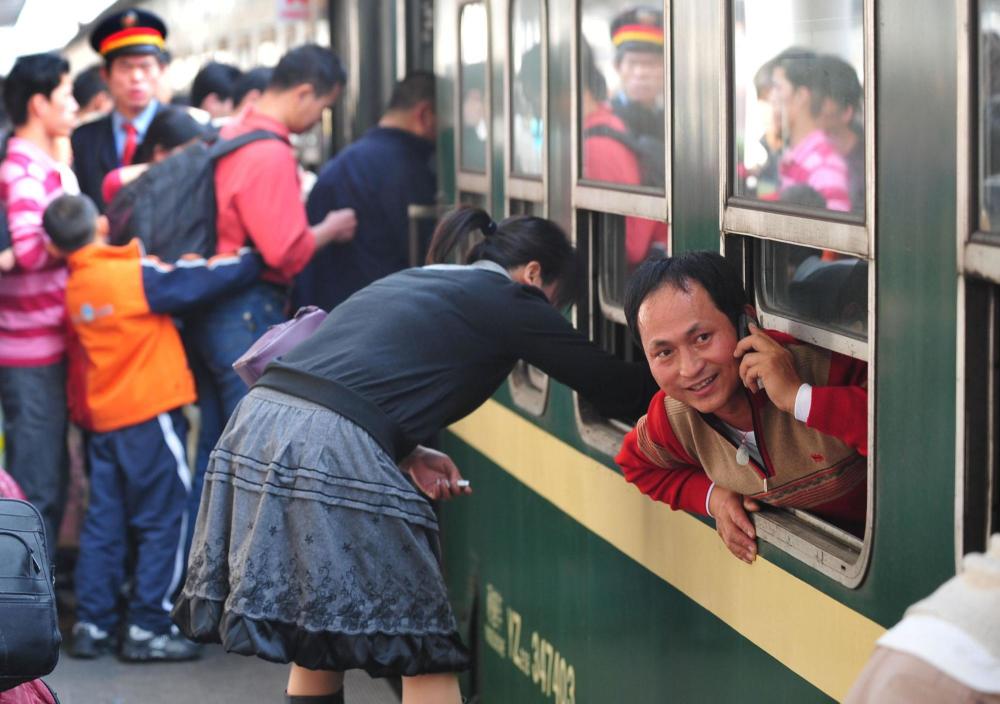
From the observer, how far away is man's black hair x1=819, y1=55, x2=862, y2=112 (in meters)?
2.25

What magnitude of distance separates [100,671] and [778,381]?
11.8 ft

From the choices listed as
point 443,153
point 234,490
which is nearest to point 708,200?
point 234,490

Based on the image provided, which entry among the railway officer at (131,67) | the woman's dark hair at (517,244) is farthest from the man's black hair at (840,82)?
the railway officer at (131,67)

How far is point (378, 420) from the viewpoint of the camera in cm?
327

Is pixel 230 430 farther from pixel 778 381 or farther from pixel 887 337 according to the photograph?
pixel 887 337

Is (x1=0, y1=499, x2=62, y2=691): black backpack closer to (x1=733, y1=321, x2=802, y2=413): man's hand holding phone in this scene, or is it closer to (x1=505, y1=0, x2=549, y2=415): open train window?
(x1=733, y1=321, x2=802, y2=413): man's hand holding phone

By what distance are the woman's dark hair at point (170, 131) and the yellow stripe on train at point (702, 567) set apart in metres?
2.15

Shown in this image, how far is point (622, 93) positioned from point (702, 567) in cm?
105

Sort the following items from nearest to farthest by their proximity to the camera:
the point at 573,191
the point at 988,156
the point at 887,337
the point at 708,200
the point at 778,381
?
the point at 988,156 → the point at 887,337 → the point at 778,381 → the point at 708,200 → the point at 573,191

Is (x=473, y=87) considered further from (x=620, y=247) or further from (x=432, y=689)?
(x=432, y=689)

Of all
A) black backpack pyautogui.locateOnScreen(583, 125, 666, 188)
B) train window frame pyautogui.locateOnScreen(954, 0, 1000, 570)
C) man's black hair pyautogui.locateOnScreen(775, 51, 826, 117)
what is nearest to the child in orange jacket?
black backpack pyautogui.locateOnScreen(583, 125, 666, 188)

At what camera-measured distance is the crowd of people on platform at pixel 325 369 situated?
2.52 m

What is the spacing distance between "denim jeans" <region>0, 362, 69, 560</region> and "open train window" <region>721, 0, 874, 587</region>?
11.2 feet

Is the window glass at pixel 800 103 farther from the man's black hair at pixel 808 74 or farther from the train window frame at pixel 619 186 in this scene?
the train window frame at pixel 619 186
